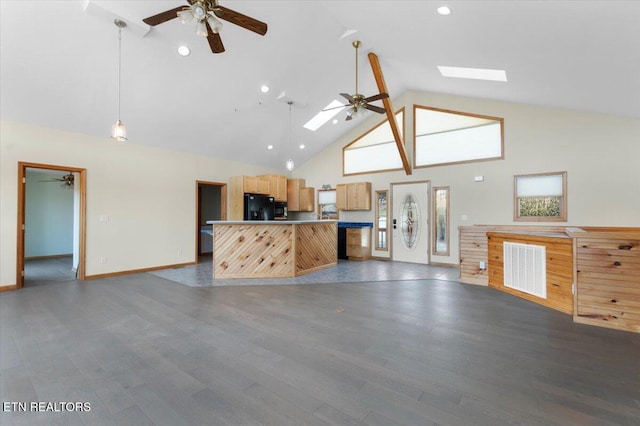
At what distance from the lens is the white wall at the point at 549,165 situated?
491cm

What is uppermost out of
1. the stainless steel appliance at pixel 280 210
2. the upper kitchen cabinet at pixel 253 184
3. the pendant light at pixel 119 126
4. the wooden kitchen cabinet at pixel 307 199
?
the pendant light at pixel 119 126

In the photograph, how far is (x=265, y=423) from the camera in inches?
64.6

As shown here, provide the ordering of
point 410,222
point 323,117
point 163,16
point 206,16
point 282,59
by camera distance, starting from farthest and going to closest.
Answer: point 323,117
point 410,222
point 282,59
point 163,16
point 206,16

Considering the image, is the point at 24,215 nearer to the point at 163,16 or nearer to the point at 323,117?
the point at 163,16

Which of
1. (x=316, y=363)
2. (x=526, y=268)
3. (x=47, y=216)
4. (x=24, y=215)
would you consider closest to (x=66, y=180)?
(x=47, y=216)

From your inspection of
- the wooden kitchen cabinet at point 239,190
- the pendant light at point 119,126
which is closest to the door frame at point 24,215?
the pendant light at point 119,126

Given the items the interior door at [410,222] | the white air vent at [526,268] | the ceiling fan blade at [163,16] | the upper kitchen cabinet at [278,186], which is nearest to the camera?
the ceiling fan blade at [163,16]

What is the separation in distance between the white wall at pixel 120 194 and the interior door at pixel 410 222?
514 centimetres

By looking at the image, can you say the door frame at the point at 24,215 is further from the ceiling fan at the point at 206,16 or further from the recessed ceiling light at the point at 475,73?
the recessed ceiling light at the point at 475,73

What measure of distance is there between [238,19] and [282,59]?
7.94 ft

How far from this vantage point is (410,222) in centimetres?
740

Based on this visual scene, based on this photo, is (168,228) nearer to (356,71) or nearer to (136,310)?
(136,310)

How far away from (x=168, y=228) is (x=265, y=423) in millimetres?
6045

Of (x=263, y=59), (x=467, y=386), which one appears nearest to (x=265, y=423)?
(x=467, y=386)
